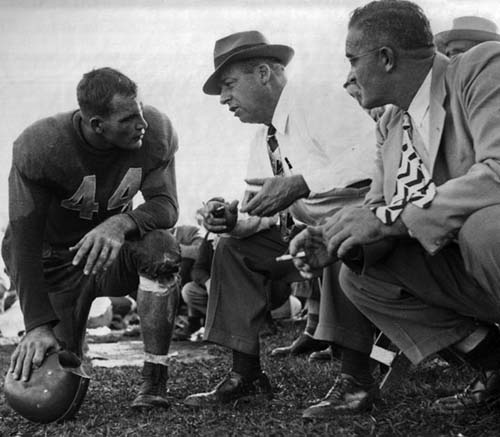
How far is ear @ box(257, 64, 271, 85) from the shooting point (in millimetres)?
4516

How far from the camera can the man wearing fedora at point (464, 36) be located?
4906mm

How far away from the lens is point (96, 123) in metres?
3.86

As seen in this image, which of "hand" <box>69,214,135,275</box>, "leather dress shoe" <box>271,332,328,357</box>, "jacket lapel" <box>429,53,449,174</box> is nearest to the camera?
"jacket lapel" <box>429,53,449,174</box>

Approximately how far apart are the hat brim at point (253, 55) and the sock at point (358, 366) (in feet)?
6.20

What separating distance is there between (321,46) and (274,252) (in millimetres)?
3593

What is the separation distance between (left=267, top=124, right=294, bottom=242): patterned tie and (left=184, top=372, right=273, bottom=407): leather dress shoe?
31.7 inches

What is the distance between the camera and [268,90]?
450cm

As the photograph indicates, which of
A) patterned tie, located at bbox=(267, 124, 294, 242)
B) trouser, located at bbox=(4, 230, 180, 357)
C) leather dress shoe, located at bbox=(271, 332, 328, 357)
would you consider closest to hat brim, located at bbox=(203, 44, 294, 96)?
patterned tie, located at bbox=(267, 124, 294, 242)

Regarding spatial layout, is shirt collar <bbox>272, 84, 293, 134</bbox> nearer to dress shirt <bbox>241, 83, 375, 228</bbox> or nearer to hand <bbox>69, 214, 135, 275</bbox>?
dress shirt <bbox>241, 83, 375, 228</bbox>

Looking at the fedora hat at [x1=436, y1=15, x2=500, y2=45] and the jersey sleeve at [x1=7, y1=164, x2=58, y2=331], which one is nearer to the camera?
the jersey sleeve at [x1=7, y1=164, x2=58, y2=331]

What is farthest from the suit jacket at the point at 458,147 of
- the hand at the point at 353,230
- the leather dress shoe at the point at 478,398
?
the leather dress shoe at the point at 478,398

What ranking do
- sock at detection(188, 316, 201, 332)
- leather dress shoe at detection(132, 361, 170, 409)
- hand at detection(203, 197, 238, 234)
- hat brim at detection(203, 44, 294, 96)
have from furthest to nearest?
1. sock at detection(188, 316, 201, 332)
2. hat brim at detection(203, 44, 294, 96)
3. hand at detection(203, 197, 238, 234)
4. leather dress shoe at detection(132, 361, 170, 409)

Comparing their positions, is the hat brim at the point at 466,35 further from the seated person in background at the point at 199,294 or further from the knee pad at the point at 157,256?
the seated person in background at the point at 199,294

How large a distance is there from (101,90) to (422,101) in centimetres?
163
